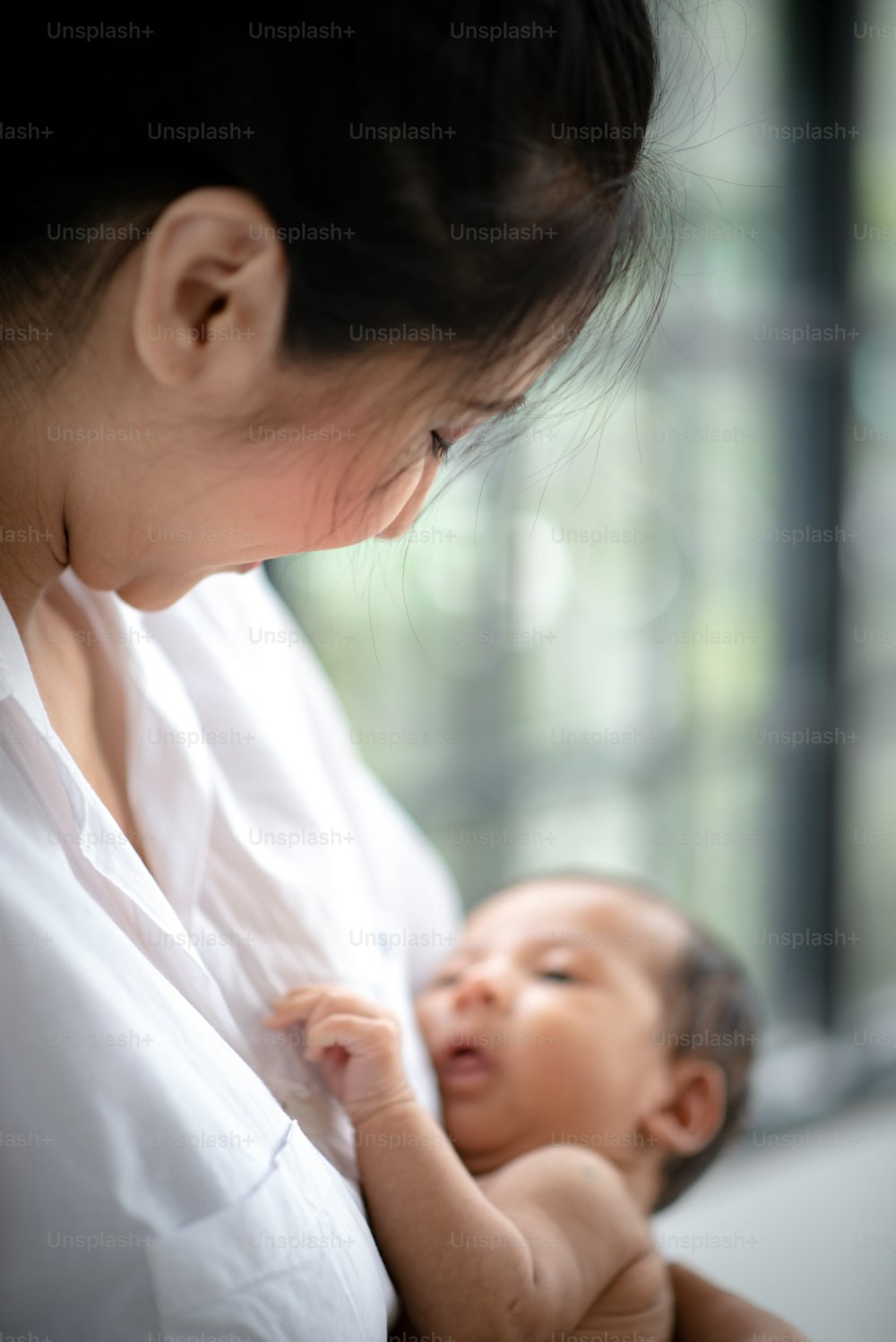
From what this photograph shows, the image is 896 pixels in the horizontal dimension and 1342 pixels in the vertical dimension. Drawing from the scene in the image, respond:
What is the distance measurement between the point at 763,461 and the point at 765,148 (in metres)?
0.76

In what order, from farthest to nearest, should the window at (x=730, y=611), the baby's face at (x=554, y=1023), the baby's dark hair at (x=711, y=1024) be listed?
the window at (x=730, y=611) → the baby's dark hair at (x=711, y=1024) → the baby's face at (x=554, y=1023)

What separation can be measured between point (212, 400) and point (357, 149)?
163 mm

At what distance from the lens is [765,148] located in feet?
8.89

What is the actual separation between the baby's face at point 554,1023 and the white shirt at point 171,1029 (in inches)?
6.1

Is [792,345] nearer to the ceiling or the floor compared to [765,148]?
nearer to the floor

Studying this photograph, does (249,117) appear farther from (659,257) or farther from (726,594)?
(726,594)

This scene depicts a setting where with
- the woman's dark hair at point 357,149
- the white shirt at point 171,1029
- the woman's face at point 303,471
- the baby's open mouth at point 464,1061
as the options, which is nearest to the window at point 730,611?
the baby's open mouth at point 464,1061

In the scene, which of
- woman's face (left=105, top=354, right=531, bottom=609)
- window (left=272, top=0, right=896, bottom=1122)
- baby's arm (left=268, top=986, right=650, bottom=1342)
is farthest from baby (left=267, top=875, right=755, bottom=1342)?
window (left=272, top=0, right=896, bottom=1122)

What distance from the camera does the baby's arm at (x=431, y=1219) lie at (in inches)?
30.9

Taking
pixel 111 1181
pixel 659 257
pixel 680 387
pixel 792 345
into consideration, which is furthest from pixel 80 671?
pixel 792 345

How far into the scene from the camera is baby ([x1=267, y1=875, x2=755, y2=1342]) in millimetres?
796

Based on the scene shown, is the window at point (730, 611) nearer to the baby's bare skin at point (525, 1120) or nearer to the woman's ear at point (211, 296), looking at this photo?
the baby's bare skin at point (525, 1120)

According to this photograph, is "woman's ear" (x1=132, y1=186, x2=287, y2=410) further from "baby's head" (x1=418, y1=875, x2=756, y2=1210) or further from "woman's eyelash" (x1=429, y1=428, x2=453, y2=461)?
"baby's head" (x1=418, y1=875, x2=756, y2=1210)

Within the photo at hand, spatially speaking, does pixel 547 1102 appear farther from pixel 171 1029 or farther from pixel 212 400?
pixel 212 400
